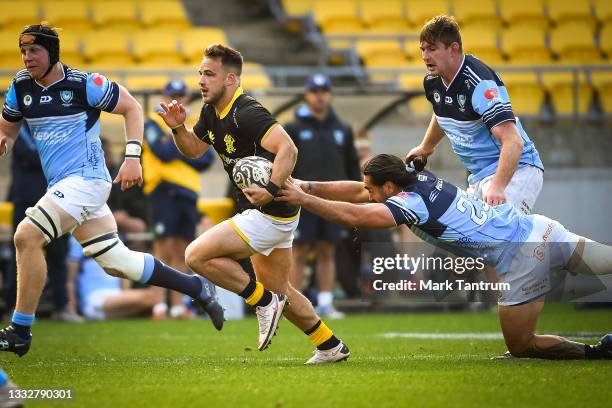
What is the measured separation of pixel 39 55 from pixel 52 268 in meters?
5.22

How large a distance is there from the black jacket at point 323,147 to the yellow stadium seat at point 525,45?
639 centimetres

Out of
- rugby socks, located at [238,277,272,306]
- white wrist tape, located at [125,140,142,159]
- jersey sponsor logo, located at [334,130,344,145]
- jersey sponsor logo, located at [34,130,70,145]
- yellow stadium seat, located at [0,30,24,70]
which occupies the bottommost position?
rugby socks, located at [238,277,272,306]

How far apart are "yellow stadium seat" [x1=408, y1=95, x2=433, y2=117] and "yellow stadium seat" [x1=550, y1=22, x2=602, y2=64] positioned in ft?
18.6

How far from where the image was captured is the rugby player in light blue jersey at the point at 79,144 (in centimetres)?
754

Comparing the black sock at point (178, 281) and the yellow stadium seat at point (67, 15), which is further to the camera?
the yellow stadium seat at point (67, 15)

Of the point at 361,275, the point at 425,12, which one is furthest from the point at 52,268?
the point at 425,12

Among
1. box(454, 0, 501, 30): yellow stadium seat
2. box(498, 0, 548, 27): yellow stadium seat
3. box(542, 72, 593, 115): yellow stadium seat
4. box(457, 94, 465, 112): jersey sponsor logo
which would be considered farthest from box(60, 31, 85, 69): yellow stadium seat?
box(457, 94, 465, 112): jersey sponsor logo

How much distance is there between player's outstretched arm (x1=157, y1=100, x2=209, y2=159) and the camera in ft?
24.1

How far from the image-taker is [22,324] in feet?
23.9

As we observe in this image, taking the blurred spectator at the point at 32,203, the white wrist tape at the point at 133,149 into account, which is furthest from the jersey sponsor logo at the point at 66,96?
the blurred spectator at the point at 32,203

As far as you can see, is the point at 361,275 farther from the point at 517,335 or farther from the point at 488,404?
the point at 488,404

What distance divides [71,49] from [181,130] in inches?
432

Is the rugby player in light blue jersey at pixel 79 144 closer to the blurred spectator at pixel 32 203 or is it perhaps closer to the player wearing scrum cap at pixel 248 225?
the player wearing scrum cap at pixel 248 225

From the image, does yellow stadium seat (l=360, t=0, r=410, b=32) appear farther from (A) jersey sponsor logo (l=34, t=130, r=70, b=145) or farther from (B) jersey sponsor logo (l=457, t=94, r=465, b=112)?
(A) jersey sponsor logo (l=34, t=130, r=70, b=145)
